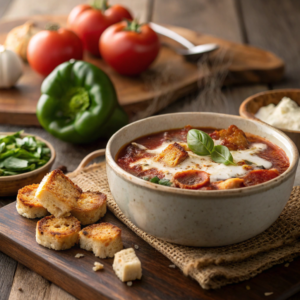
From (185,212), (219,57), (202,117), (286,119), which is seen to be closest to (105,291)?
(185,212)

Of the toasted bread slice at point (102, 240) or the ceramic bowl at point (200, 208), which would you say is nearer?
the ceramic bowl at point (200, 208)

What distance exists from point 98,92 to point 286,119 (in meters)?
1.79

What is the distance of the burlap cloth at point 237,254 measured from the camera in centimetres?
223

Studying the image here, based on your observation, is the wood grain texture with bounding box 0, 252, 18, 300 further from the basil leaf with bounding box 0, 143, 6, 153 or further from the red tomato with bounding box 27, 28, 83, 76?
the red tomato with bounding box 27, 28, 83, 76

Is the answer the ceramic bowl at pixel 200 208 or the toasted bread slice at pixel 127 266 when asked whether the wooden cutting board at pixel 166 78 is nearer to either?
the ceramic bowl at pixel 200 208

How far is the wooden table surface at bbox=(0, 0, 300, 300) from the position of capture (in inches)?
191

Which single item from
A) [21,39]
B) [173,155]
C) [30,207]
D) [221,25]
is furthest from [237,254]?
[221,25]

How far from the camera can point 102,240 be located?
94.1 inches

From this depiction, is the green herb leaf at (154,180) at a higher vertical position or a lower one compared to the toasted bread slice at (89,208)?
higher

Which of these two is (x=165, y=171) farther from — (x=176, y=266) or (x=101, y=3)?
(x=101, y=3)

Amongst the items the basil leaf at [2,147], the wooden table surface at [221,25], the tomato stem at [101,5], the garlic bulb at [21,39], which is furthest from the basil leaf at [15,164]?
the tomato stem at [101,5]

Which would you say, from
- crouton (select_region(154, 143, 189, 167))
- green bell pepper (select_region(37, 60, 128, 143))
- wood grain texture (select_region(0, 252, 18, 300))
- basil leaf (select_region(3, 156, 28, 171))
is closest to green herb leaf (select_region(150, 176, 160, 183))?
crouton (select_region(154, 143, 189, 167))

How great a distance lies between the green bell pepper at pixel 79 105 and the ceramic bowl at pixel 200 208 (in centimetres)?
169

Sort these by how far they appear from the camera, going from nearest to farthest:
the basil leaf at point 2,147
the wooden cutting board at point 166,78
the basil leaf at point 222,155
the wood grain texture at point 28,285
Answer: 1. the wood grain texture at point 28,285
2. the basil leaf at point 222,155
3. the basil leaf at point 2,147
4. the wooden cutting board at point 166,78
